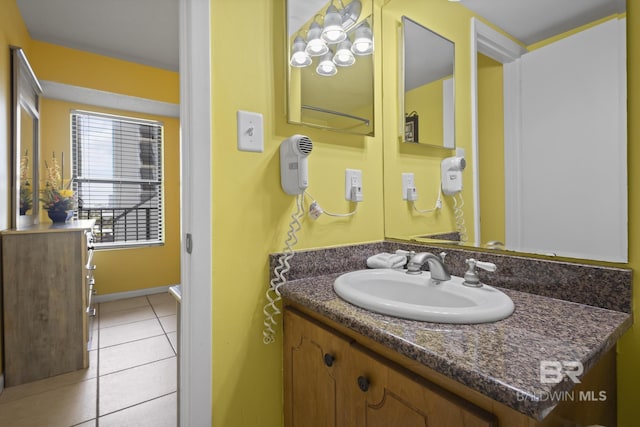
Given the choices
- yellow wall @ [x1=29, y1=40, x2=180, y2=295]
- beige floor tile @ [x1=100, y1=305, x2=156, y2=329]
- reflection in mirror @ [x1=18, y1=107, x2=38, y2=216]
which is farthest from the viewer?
yellow wall @ [x1=29, y1=40, x2=180, y2=295]

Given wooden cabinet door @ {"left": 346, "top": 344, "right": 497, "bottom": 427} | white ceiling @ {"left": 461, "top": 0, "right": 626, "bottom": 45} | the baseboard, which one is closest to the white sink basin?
wooden cabinet door @ {"left": 346, "top": 344, "right": 497, "bottom": 427}

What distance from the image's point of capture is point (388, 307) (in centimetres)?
73

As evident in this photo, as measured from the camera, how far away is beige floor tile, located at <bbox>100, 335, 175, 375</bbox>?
2.09 m

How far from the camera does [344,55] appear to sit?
1286 millimetres

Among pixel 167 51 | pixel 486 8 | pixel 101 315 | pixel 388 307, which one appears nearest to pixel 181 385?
pixel 388 307

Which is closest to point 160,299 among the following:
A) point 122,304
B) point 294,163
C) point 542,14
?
point 122,304

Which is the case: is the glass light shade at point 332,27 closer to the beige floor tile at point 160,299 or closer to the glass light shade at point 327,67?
the glass light shade at point 327,67

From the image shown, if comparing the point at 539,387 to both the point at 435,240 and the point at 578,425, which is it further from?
the point at 435,240

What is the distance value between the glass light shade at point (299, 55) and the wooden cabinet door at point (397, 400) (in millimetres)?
1002

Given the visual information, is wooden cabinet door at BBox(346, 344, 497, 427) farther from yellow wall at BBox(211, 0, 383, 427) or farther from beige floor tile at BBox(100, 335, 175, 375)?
beige floor tile at BBox(100, 335, 175, 375)

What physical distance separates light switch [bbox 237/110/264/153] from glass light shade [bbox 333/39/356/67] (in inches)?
18.3

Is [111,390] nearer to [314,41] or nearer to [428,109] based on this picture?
[314,41]

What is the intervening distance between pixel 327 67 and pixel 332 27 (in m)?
0.14

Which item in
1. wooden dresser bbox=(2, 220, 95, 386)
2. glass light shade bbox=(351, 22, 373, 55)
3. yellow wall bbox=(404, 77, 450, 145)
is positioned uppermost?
glass light shade bbox=(351, 22, 373, 55)
